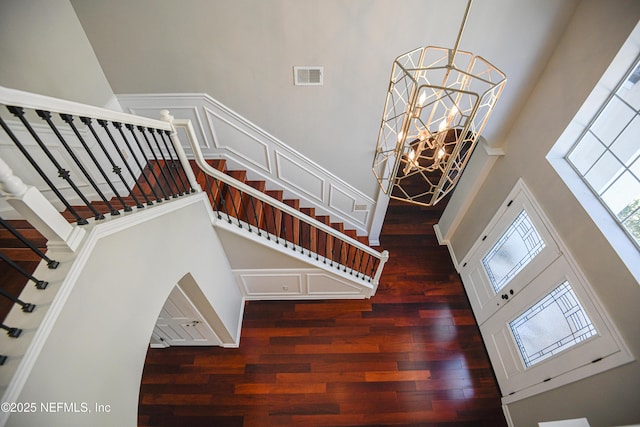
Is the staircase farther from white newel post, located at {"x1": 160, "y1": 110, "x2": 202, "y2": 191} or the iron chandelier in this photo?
the iron chandelier

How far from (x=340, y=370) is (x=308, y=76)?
3.30 m

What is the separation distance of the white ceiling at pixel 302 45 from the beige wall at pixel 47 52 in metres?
0.14

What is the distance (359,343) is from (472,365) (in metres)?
1.36

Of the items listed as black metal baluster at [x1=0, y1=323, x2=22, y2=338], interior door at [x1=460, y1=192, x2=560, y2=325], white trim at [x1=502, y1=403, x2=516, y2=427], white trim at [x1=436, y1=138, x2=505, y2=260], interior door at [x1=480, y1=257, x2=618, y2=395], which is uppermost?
white trim at [x1=436, y1=138, x2=505, y2=260]

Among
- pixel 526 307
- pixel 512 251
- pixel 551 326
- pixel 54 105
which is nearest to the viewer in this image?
pixel 54 105

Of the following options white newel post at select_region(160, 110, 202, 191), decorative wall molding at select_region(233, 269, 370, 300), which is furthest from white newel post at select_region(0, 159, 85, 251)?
decorative wall molding at select_region(233, 269, 370, 300)

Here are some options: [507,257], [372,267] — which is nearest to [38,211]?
[372,267]

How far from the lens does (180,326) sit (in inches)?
121

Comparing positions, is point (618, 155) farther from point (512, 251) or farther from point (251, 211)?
point (251, 211)

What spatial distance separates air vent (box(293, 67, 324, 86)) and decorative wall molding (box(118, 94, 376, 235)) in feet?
2.44

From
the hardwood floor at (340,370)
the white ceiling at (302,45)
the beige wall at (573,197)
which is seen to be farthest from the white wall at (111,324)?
the beige wall at (573,197)

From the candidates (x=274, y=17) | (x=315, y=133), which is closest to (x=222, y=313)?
(x=315, y=133)

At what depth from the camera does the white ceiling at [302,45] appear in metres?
2.50

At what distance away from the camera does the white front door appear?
2695mm
